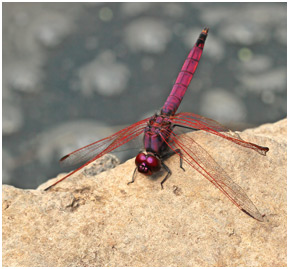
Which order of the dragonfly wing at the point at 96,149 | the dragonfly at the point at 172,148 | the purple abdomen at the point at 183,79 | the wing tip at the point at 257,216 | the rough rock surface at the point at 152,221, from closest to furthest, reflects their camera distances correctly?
the rough rock surface at the point at 152,221 < the wing tip at the point at 257,216 < the dragonfly at the point at 172,148 < the dragonfly wing at the point at 96,149 < the purple abdomen at the point at 183,79

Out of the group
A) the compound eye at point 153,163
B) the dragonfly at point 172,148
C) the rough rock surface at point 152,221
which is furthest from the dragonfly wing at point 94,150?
the compound eye at point 153,163

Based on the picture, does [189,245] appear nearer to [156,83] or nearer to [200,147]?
[200,147]

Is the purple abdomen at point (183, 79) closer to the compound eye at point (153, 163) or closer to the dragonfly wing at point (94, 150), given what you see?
the dragonfly wing at point (94, 150)

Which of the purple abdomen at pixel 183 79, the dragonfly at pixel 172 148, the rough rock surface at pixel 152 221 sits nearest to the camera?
the rough rock surface at pixel 152 221

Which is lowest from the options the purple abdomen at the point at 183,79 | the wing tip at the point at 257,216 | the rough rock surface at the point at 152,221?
the rough rock surface at the point at 152,221

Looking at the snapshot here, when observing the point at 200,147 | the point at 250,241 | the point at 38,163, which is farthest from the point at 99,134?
the point at 250,241

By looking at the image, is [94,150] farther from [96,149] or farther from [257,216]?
[257,216]

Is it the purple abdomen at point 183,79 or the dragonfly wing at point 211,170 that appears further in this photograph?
the purple abdomen at point 183,79

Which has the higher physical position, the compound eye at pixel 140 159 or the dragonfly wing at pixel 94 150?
the compound eye at pixel 140 159

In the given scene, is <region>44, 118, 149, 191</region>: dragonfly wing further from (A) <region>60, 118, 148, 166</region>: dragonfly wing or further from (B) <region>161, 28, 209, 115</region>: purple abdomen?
(B) <region>161, 28, 209, 115</region>: purple abdomen
